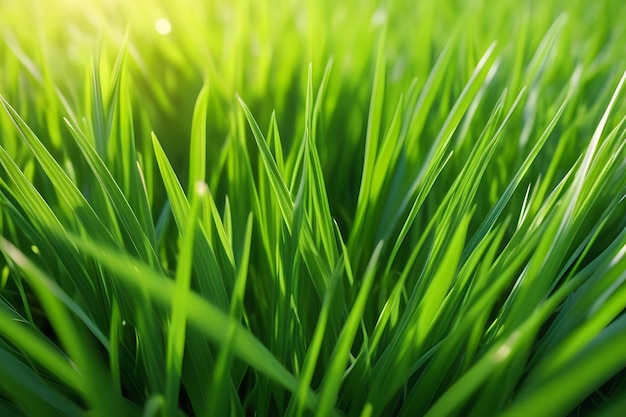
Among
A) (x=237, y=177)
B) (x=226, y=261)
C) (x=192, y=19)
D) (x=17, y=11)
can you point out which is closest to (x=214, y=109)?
(x=237, y=177)

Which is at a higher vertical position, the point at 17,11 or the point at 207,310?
the point at 17,11

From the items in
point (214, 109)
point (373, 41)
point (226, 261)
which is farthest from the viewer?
point (373, 41)

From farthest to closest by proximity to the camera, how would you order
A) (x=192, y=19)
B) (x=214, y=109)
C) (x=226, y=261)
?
(x=192, y=19) → (x=214, y=109) → (x=226, y=261)

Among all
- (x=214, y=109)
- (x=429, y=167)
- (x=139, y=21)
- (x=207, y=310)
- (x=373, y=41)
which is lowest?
(x=207, y=310)

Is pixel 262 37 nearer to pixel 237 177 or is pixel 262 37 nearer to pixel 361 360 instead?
pixel 237 177

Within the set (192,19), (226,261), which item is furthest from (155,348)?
(192,19)

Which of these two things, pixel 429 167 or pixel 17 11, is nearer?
pixel 429 167

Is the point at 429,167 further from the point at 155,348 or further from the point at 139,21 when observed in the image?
the point at 139,21
